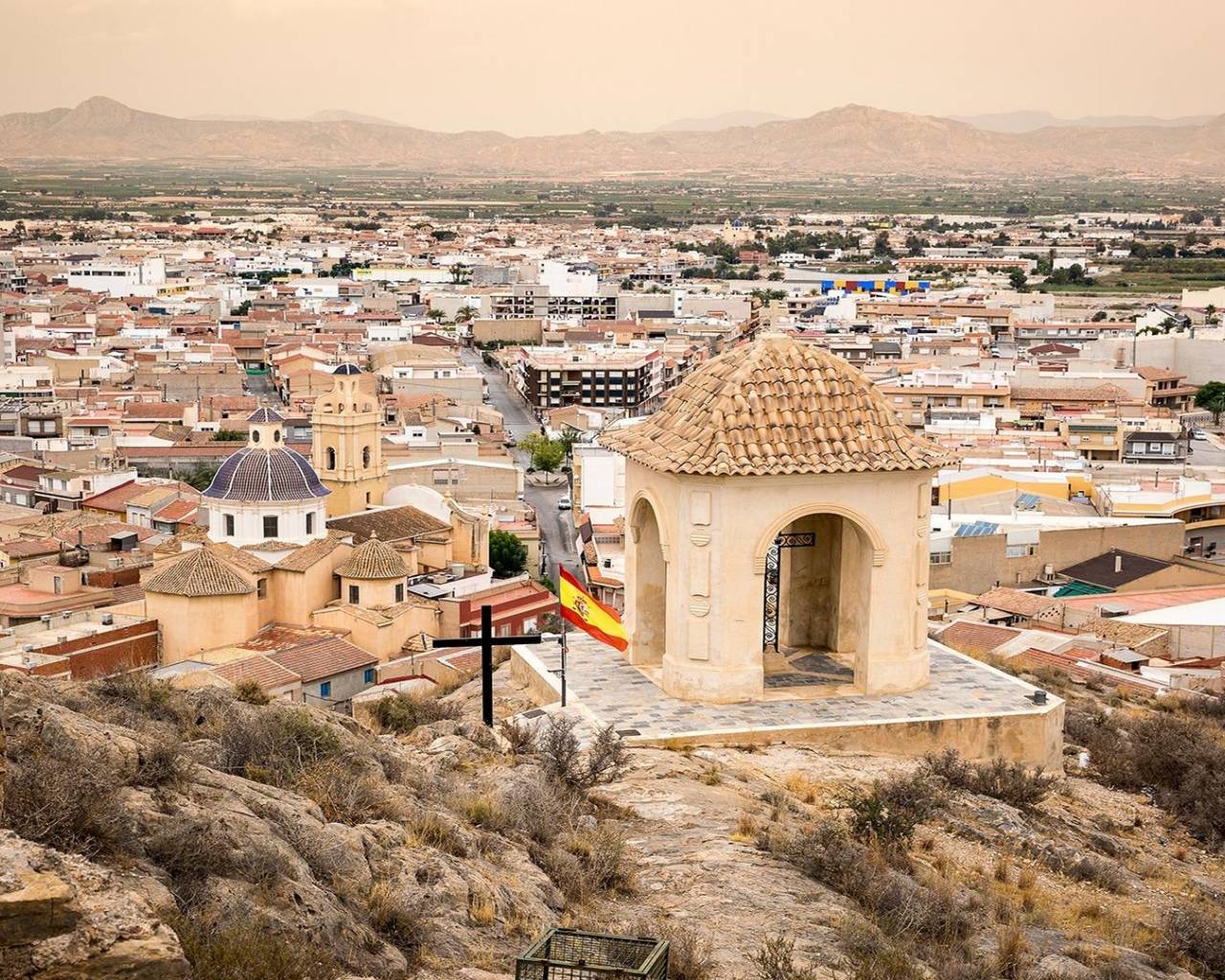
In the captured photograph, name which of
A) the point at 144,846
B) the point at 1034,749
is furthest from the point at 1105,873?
the point at 144,846

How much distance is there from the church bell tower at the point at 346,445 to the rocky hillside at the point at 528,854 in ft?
85.8

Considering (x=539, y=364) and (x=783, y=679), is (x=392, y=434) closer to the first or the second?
(x=539, y=364)

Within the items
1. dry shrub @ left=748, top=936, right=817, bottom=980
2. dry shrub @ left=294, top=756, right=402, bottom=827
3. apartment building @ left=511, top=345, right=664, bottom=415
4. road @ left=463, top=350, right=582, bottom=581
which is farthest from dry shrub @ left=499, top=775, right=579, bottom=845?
apartment building @ left=511, top=345, right=664, bottom=415

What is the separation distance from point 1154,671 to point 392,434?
37058 mm

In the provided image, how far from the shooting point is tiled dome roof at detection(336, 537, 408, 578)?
30578 mm

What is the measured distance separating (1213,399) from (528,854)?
6184cm

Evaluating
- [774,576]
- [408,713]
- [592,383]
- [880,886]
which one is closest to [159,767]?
[880,886]

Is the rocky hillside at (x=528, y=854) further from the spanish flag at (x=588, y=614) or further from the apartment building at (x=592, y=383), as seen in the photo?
the apartment building at (x=592, y=383)

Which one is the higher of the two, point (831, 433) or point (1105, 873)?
point (831, 433)

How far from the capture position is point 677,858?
30.2ft

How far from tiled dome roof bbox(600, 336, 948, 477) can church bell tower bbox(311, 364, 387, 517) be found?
989 inches

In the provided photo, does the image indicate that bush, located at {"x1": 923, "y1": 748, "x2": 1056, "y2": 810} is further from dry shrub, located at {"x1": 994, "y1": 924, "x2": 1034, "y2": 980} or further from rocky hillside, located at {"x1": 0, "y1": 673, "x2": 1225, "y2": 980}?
dry shrub, located at {"x1": 994, "y1": 924, "x2": 1034, "y2": 980}

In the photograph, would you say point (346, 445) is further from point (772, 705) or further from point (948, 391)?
point (948, 391)

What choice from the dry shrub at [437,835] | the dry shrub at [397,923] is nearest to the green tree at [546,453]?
the dry shrub at [437,835]
